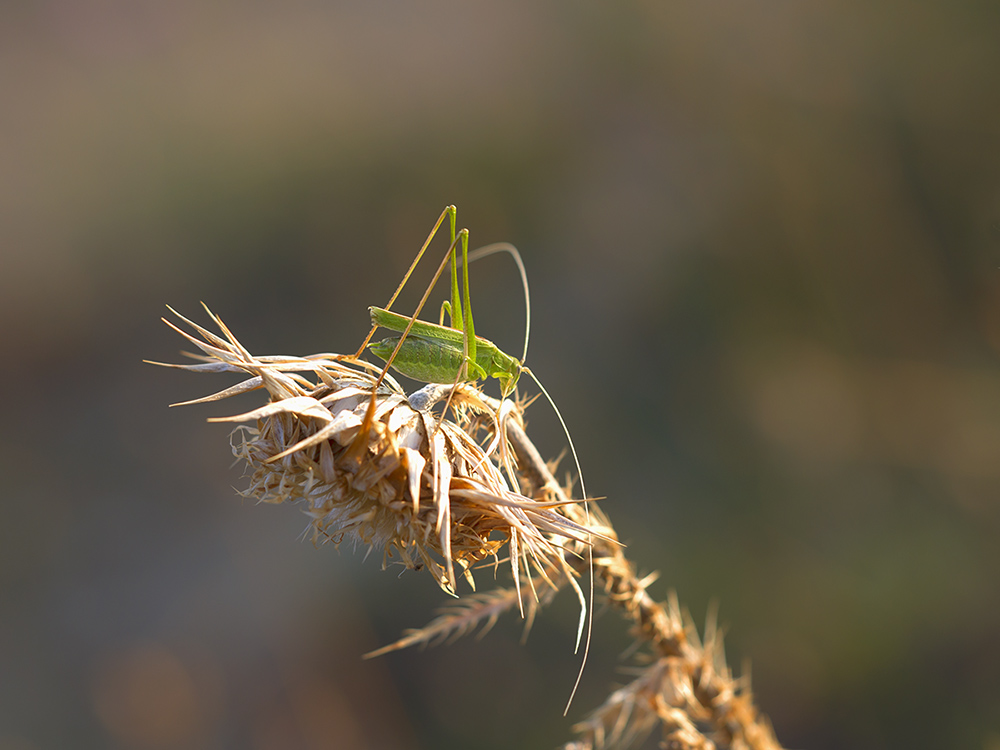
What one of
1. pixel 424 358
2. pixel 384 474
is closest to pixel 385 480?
pixel 384 474

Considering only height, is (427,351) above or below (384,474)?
above

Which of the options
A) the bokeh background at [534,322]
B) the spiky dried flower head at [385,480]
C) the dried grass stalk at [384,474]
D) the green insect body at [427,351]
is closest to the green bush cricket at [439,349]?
the green insect body at [427,351]

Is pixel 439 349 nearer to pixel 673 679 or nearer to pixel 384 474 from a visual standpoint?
pixel 384 474

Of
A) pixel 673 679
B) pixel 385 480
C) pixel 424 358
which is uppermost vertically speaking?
pixel 424 358

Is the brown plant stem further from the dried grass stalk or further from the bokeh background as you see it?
the bokeh background

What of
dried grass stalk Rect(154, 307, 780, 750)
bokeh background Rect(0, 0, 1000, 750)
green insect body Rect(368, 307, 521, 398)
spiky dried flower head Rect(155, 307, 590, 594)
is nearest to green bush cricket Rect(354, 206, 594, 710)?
green insect body Rect(368, 307, 521, 398)

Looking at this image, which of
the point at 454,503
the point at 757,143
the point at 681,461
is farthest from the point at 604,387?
the point at 454,503
